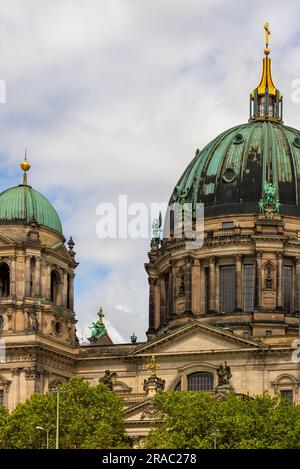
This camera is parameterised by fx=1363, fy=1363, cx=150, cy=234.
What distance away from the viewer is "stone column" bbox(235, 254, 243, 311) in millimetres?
131250

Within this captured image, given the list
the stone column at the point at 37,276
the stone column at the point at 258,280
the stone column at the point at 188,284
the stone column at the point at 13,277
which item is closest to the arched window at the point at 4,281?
the stone column at the point at 13,277

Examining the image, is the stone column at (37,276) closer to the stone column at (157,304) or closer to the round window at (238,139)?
the stone column at (157,304)

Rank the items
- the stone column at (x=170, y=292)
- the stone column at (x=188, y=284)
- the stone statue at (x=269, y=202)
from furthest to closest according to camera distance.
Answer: the stone column at (x=170, y=292)
the stone column at (x=188, y=284)
the stone statue at (x=269, y=202)

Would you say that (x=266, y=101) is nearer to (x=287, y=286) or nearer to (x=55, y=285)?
(x=287, y=286)

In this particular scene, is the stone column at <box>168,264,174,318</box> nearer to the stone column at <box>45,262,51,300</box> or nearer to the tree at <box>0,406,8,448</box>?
the stone column at <box>45,262,51,300</box>

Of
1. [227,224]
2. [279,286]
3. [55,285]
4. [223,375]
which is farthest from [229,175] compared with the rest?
[223,375]

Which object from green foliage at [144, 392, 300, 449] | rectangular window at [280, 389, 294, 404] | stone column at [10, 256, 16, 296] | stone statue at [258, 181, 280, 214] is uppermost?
stone statue at [258, 181, 280, 214]

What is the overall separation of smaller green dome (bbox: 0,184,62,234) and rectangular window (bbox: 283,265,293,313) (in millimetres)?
22777

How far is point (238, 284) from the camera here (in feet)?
432

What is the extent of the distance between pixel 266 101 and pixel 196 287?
24466mm

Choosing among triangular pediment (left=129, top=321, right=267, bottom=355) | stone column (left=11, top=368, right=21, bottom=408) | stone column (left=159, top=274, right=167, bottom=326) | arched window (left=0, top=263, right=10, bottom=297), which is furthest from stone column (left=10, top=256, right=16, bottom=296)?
stone column (left=159, top=274, right=167, bottom=326)

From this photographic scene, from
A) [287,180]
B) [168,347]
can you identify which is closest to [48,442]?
[168,347]

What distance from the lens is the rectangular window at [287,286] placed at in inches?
5197

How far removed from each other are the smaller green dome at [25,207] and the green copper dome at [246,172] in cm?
1736
